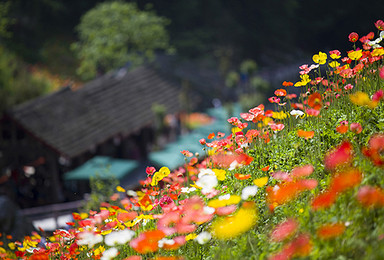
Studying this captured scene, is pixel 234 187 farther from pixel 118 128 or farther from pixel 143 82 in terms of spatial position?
pixel 143 82

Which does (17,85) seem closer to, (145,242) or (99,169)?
(99,169)

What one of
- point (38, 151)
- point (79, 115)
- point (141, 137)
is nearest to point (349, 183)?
point (38, 151)

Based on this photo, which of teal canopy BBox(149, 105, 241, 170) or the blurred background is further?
the blurred background

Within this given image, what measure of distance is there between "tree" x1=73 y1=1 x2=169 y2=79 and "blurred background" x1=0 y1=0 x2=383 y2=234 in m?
0.06

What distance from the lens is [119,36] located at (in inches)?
829

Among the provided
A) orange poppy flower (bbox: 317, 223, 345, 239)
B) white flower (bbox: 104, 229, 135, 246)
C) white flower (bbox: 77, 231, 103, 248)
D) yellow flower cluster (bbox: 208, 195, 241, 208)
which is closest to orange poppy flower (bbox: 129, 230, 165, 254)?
white flower (bbox: 104, 229, 135, 246)

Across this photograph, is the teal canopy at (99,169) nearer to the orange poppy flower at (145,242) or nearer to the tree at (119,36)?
the tree at (119,36)

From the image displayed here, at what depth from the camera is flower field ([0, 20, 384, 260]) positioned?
215 centimetres

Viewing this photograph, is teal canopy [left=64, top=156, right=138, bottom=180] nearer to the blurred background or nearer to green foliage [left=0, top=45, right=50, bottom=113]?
the blurred background

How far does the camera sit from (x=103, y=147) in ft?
52.0

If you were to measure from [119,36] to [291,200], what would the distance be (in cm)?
1977

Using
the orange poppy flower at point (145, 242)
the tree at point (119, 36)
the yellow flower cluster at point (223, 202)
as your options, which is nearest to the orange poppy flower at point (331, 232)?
the yellow flower cluster at point (223, 202)

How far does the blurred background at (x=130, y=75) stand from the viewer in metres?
13.5

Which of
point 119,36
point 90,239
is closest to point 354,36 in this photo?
point 90,239
